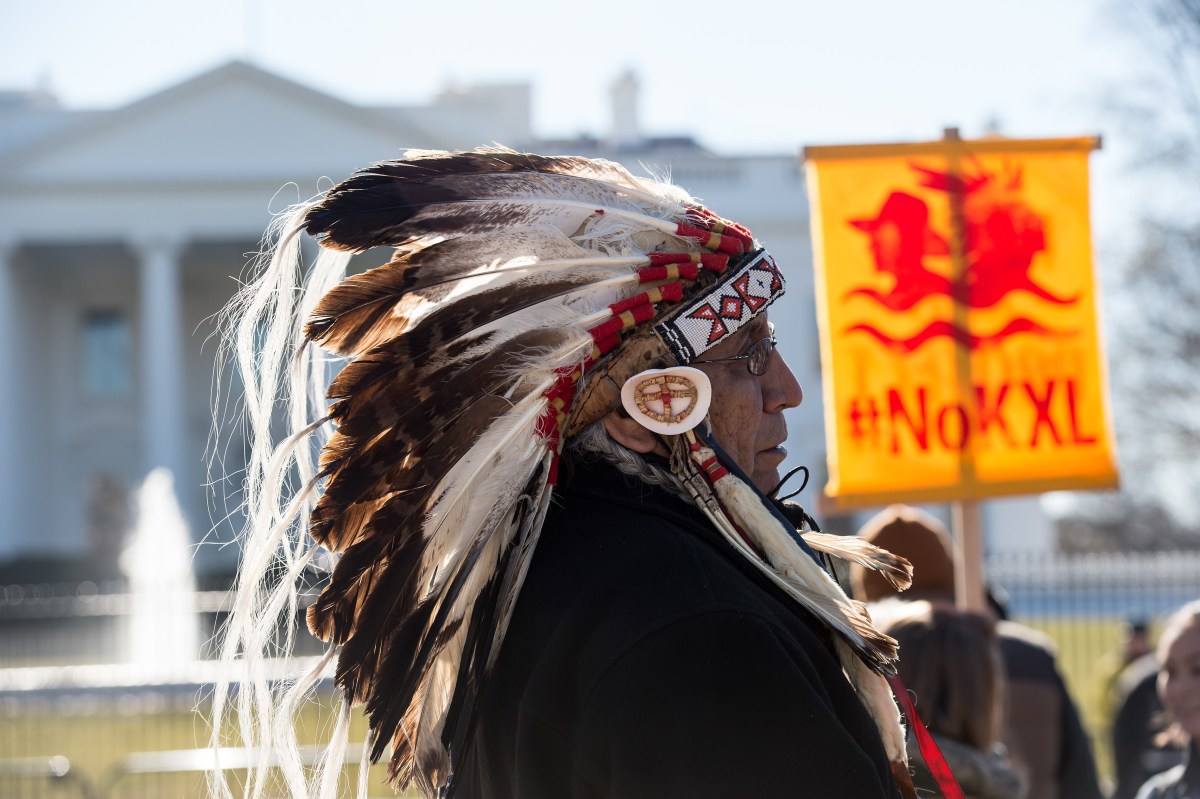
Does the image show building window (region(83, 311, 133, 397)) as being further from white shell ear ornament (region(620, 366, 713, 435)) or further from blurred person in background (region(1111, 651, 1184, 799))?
white shell ear ornament (region(620, 366, 713, 435))

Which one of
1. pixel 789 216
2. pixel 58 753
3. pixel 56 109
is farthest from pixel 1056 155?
pixel 56 109

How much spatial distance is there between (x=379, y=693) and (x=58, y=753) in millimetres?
10240

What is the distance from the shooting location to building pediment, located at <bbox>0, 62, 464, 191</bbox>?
109ft

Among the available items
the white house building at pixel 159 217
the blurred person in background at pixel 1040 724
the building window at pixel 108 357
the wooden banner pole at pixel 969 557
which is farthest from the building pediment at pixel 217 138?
the blurred person in background at pixel 1040 724

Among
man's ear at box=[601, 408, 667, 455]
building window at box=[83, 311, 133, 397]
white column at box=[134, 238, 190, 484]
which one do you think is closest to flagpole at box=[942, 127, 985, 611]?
man's ear at box=[601, 408, 667, 455]

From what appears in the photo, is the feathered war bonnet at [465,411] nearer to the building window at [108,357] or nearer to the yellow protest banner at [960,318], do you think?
the yellow protest banner at [960,318]

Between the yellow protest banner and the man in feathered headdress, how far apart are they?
2.13m

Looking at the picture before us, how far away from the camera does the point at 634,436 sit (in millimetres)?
1904

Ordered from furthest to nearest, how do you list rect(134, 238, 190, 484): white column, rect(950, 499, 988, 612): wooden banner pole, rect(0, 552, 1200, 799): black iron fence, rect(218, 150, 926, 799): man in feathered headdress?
1. rect(134, 238, 190, 484): white column
2. rect(0, 552, 1200, 799): black iron fence
3. rect(950, 499, 988, 612): wooden banner pole
4. rect(218, 150, 926, 799): man in feathered headdress

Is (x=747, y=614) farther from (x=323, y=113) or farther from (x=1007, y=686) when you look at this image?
(x=323, y=113)

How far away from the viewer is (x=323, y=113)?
111ft

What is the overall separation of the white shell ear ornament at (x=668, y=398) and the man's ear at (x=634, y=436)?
1.1 inches

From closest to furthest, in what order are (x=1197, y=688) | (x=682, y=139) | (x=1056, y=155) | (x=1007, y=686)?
(x=1197, y=688) → (x=1007, y=686) → (x=1056, y=155) → (x=682, y=139)

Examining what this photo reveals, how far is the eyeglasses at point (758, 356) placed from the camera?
6.46 ft
